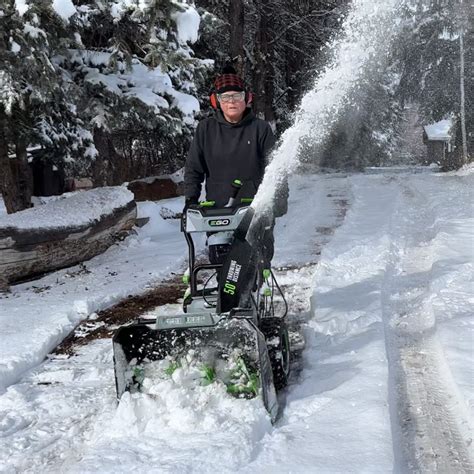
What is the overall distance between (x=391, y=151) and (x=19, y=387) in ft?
130

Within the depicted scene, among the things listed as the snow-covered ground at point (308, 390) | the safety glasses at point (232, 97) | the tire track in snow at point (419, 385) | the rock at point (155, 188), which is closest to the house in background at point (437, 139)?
the rock at point (155, 188)

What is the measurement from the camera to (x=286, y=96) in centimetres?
2783

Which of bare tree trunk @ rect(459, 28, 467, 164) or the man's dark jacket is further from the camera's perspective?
bare tree trunk @ rect(459, 28, 467, 164)

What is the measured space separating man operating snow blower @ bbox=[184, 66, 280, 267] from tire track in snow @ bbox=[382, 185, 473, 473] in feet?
4.35

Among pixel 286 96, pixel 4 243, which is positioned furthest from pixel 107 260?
pixel 286 96

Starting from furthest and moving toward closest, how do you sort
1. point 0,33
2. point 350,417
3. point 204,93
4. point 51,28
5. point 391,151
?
point 391,151 < point 204,93 < point 51,28 < point 0,33 < point 350,417

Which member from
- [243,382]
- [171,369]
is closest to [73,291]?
[171,369]

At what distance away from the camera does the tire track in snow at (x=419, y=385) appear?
3.17 m

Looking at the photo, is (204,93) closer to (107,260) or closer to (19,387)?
(107,260)

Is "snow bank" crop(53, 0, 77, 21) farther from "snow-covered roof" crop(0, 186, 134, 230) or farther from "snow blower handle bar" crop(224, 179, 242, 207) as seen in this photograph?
"snow blower handle bar" crop(224, 179, 242, 207)

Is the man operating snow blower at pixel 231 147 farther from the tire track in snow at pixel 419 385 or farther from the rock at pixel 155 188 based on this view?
the rock at pixel 155 188

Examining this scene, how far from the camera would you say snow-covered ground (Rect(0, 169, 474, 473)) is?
3.10m

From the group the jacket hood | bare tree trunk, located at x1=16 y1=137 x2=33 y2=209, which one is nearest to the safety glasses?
the jacket hood

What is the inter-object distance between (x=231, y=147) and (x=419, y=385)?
7.15 feet
